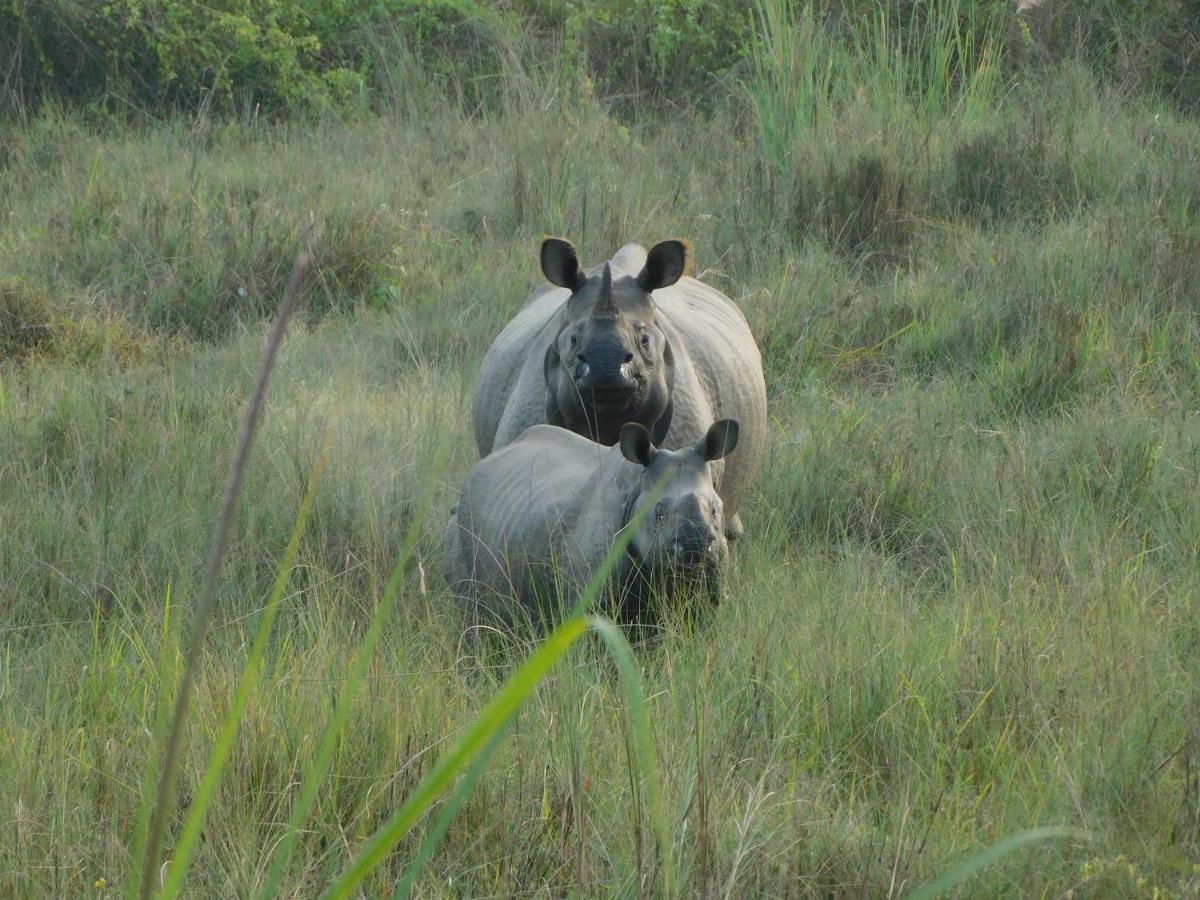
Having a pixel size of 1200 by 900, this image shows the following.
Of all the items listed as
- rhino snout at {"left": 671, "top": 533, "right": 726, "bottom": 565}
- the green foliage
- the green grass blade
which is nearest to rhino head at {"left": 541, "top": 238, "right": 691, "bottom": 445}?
rhino snout at {"left": 671, "top": 533, "right": 726, "bottom": 565}

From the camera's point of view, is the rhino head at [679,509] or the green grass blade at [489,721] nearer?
the green grass blade at [489,721]

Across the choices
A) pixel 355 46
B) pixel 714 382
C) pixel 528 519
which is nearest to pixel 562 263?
pixel 714 382

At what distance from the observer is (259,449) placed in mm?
5379

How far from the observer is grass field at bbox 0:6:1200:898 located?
109 inches

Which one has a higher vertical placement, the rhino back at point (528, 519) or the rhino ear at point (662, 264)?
the rhino ear at point (662, 264)

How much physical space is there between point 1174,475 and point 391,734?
9.72 ft

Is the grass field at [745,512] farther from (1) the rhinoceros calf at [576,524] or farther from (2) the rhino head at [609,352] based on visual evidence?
(2) the rhino head at [609,352]

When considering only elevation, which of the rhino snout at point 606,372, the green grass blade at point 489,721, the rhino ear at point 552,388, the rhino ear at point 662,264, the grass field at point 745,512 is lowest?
the grass field at point 745,512

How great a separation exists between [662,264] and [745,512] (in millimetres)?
938

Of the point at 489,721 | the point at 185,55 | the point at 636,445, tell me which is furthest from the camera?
the point at 185,55

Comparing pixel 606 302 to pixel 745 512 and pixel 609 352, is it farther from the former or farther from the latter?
pixel 745 512

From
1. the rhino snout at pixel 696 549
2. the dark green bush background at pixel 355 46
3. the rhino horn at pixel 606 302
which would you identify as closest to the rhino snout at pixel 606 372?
the rhino horn at pixel 606 302

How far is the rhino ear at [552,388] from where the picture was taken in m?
4.62

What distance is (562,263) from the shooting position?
467 cm
